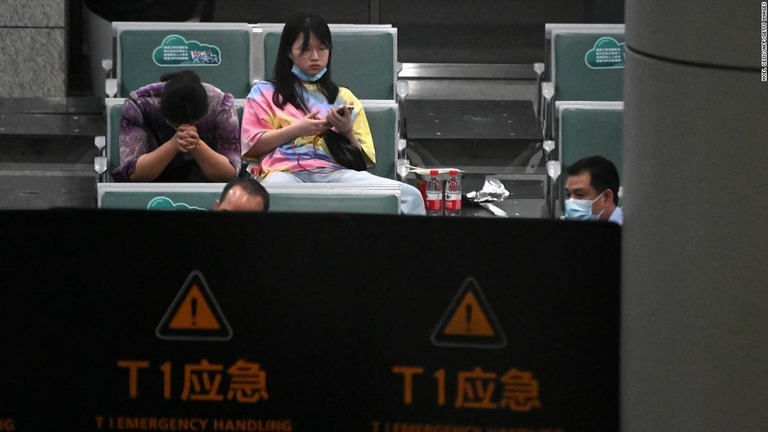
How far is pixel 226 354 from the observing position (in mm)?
1781

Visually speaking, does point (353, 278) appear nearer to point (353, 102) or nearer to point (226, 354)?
point (226, 354)

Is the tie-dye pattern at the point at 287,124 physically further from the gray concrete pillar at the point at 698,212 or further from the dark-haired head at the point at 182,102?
the gray concrete pillar at the point at 698,212

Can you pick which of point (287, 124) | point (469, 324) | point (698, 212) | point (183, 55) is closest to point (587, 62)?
point (287, 124)

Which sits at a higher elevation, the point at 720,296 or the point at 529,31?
the point at 529,31

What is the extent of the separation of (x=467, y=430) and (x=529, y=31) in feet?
22.0

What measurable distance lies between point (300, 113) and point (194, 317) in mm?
3755

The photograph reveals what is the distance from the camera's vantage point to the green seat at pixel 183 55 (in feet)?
20.1

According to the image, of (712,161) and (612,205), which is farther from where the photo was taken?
(612,205)

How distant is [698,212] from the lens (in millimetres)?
1498

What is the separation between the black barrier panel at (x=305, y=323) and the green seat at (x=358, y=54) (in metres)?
4.38

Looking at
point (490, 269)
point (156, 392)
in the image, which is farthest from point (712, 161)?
point (156, 392)

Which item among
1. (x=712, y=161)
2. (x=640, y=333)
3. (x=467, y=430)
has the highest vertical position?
(x=712, y=161)

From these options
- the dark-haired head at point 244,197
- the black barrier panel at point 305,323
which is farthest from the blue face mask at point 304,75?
the black barrier panel at point 305,323

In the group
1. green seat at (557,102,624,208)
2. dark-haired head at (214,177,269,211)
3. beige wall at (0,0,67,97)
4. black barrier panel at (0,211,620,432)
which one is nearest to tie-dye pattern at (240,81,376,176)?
green seat at (557,102,624,208)
